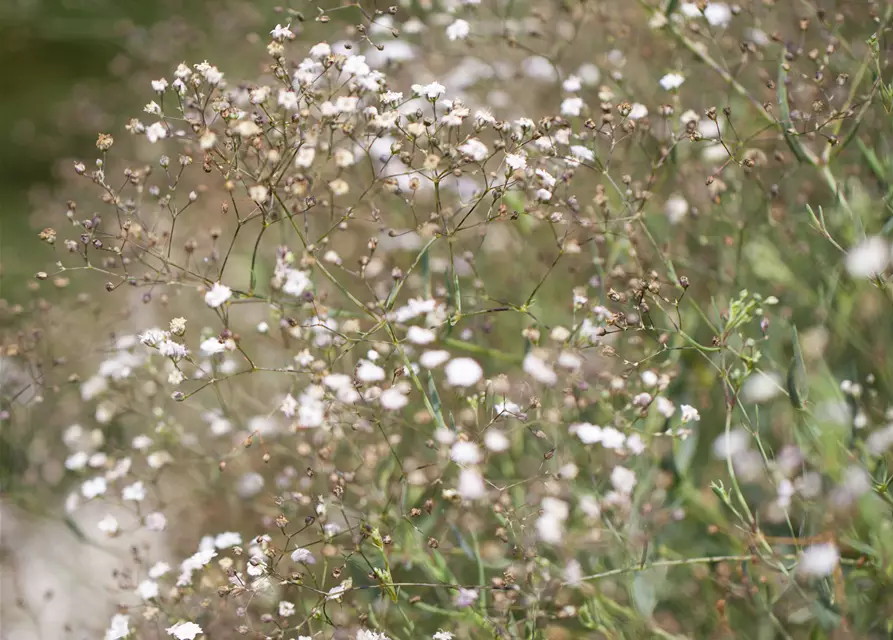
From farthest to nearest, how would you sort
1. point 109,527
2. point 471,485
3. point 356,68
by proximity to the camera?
point 109,527 → point 356,68 → point 471,485

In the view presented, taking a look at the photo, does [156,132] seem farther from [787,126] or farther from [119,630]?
[787,126]

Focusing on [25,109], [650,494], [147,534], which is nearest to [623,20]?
[650,494]

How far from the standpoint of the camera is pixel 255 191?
125 cm

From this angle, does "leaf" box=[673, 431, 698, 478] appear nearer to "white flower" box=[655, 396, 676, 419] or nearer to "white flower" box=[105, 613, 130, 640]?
"white flower" box=[655, 396, 676, 419]

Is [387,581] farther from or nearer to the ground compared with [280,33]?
nearer to the ground

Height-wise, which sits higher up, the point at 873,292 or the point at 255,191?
the point at 255,191

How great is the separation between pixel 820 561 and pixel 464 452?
65 centimetres

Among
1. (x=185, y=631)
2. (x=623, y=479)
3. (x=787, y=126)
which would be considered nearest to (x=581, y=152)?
(x=787, y=126)

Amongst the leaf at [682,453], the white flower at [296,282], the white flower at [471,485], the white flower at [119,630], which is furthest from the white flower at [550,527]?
the white flower at [119,630]

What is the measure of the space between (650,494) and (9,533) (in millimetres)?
2066

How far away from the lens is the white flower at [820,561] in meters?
1.34

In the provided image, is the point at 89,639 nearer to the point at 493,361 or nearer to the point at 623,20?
the point at 493,361

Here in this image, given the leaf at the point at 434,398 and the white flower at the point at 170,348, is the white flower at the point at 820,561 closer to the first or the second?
the leaf at the point at 434,398

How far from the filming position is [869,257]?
143 cm
